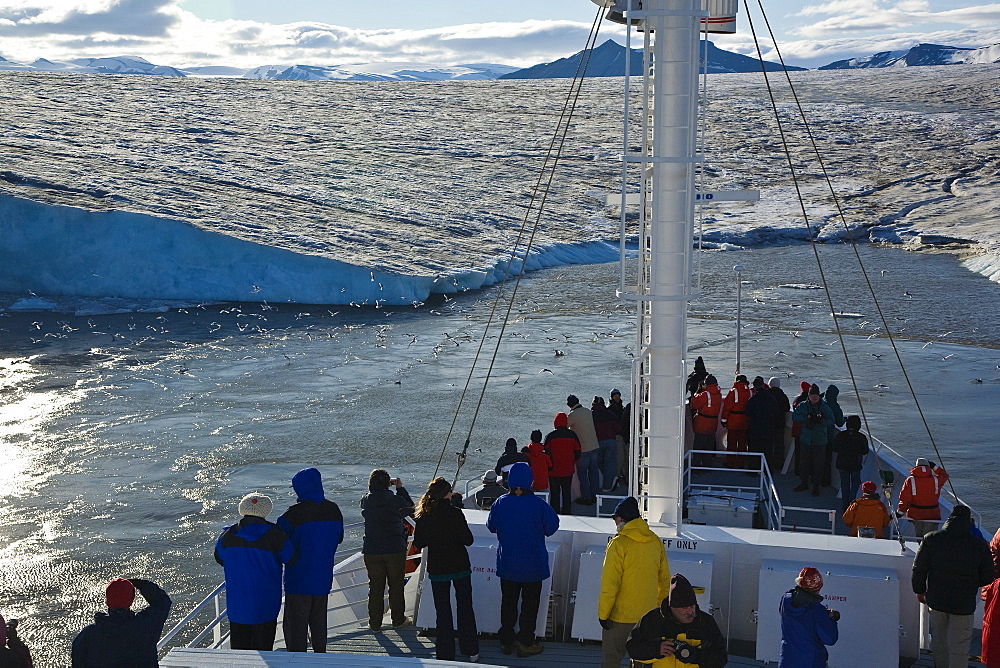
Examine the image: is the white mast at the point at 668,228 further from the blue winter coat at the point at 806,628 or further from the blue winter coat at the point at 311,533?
the blue winter coat at the point at 311,533

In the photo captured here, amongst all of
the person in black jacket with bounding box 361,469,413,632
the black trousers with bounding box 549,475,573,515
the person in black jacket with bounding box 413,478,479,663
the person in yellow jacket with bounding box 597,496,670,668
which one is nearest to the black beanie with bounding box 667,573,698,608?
the person in yellow jacket with bounding box 597,496,670,668

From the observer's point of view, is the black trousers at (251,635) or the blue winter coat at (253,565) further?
the black trousers at (251,635)

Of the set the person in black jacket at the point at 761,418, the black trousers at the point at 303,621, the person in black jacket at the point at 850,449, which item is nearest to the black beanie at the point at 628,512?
the black trousers at the point at 303,621

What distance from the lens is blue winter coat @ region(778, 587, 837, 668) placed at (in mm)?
3975

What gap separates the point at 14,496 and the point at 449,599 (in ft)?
29.1

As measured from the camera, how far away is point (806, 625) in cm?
400

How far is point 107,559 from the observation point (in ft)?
32.9

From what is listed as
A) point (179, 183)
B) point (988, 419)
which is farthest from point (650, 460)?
point (179, 183)

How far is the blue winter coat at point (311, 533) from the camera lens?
4719mm

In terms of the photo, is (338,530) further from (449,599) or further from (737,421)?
(737,421)

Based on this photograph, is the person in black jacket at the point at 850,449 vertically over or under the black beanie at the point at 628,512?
under

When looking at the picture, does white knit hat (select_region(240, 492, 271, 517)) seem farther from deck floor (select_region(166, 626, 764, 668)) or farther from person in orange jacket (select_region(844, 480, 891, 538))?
person in orange jacket (select_region(844, 480, 891, 538))

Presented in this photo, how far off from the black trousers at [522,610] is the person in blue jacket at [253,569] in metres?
1.18

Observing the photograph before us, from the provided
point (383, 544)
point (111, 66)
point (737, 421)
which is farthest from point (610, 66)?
point (383, 544)
